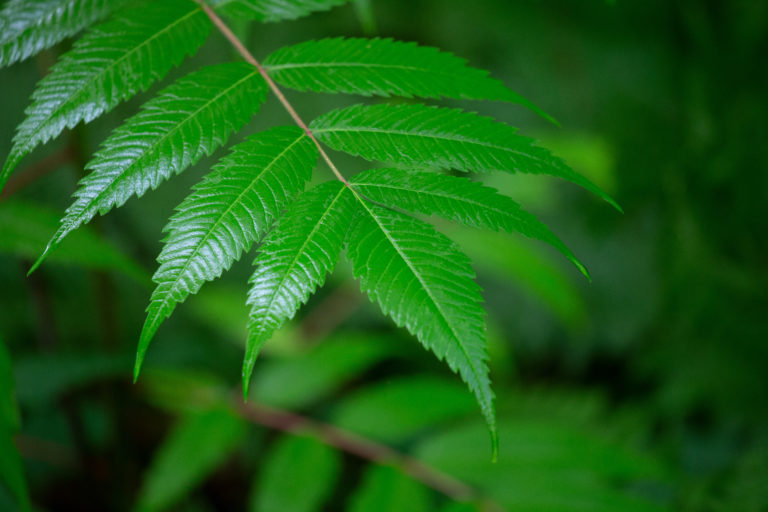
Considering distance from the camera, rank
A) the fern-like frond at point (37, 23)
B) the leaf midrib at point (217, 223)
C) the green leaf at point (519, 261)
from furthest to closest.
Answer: the green leaf at point (519, 261) → the fern-like frond at point (37, 23) → the leaf midrib at point (217, 223)

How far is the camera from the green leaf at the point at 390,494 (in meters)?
1.01

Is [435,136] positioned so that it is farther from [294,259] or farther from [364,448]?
[364,448]

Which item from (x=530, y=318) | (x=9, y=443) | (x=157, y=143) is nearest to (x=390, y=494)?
(x=9, y=443)

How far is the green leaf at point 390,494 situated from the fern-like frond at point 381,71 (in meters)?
0.77

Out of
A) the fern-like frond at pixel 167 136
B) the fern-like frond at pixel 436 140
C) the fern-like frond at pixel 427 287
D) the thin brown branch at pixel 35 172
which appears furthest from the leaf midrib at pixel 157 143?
the thin brown branch at pixel 35 172

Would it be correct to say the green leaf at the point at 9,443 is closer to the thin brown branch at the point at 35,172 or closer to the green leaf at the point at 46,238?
the green leaf at the point at 46,238

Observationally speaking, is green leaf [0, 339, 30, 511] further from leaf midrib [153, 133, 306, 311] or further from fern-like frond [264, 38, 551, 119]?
fern-like frond [264, 38, 551, 119]

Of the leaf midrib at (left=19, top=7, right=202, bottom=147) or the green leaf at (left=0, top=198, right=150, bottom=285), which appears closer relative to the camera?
the leaf midrib at (left=19, top=7, right=202, bottom=147)

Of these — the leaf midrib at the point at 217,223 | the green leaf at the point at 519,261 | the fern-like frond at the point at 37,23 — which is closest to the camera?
the leaf midrib at the point at 217,223

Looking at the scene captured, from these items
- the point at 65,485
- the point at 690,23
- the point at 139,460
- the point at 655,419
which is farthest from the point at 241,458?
the point at 690,23

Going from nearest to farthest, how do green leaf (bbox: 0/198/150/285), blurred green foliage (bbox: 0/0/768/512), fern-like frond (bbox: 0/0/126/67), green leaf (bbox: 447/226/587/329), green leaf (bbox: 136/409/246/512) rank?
fern-like frond (bbox: 0/0/126/67)
green leaf (bbox: 0/198/150/285)
green leaf (bbox: 136/409/246/512)
blurred green foliage (bbox: 0/0/768/512)
green leaf (bbox: 447/226/587/329)

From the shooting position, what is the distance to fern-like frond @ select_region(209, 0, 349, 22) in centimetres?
67

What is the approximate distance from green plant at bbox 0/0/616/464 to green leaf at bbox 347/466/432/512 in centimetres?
62

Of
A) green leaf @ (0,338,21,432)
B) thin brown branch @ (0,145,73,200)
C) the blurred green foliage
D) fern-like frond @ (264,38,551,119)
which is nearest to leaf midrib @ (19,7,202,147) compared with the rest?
fern-like frond @ (264,38,551,119)
